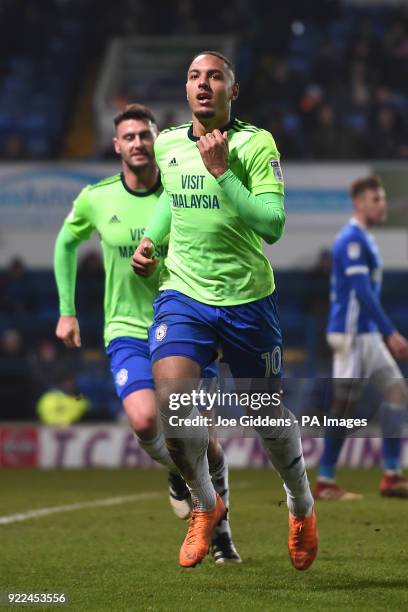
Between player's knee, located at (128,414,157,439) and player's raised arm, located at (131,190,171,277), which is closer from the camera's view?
player's raised arm, located at (131,190,171,277)

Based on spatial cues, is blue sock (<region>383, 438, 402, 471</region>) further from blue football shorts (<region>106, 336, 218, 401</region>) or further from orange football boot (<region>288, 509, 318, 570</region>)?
orange football boot (<region>288, 509, 318, 570</region>)

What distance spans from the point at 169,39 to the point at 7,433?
9157 millimetres

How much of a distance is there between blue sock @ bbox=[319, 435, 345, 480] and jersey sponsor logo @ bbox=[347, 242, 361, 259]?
1330mm

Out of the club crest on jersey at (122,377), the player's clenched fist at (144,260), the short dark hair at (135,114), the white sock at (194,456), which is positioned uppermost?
the short dark hair at (135,114)

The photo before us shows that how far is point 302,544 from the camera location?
549cm

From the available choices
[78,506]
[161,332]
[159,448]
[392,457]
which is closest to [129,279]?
[159,448]

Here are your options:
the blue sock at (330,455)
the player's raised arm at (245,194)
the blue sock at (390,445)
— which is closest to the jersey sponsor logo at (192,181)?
the player's raised arm at (245,194)

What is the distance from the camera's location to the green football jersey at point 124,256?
272 inches

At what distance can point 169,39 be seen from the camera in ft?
67.1

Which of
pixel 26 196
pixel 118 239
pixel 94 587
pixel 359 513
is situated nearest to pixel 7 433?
pixel 26 196

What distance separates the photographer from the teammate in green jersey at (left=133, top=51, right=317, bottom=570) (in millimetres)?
5219

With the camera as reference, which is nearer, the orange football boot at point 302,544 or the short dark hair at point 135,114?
the orange football boot at point 302,544

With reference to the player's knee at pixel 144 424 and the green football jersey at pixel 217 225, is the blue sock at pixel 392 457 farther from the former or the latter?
the green football jersey at pixel 217 225

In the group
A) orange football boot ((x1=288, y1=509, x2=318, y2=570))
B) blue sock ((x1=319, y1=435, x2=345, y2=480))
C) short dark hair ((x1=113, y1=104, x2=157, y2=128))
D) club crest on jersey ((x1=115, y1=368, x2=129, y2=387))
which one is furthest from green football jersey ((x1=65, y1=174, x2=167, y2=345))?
blue sock ((x1=319, y1=435, x2=345, y2=480))
